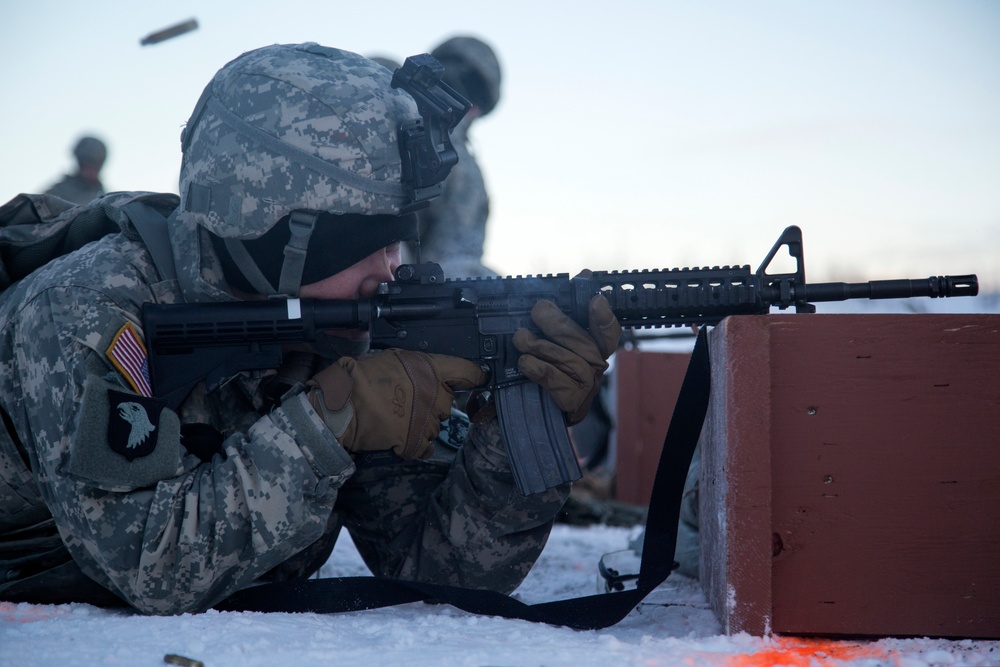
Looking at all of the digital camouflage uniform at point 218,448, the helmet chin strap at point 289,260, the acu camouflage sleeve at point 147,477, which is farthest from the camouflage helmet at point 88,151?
the acu camouflage sleeve at point 147,477

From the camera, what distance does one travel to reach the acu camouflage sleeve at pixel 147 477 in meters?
2.08

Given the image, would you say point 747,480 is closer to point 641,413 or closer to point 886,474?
point 886,474

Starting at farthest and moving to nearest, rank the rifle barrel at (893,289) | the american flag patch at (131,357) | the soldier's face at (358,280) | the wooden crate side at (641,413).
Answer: the wooden crate side at (641,413), the soldier's face at (358,280), the rifle barrel at (893,289), the american flag patch at (131,357)

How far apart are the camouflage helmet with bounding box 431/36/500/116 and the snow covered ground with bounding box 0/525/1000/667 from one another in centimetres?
421

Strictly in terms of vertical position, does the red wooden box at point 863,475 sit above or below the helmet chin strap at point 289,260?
below

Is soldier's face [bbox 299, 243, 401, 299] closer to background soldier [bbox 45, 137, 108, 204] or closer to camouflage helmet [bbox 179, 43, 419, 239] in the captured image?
camouflage helmet [bbox 179, 43, 419, 239]

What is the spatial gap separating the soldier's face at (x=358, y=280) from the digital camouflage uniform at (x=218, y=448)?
0.17 meters

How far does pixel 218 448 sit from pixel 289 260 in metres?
0.56

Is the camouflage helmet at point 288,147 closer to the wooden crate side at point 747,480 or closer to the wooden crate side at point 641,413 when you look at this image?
the wooden crate side at point 747,480

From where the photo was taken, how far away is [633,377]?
5.76m

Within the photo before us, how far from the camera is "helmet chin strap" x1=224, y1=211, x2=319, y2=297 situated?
8.19 ft

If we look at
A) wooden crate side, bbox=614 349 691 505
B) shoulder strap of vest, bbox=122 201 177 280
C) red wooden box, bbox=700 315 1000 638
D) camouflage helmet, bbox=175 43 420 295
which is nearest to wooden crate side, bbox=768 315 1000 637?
red wooden box, bbox=700 315 1000 638

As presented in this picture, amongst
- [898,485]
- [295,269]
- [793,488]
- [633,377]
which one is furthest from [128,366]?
[633,377]

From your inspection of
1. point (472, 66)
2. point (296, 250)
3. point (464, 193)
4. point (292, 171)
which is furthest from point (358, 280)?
point (472, 66)
